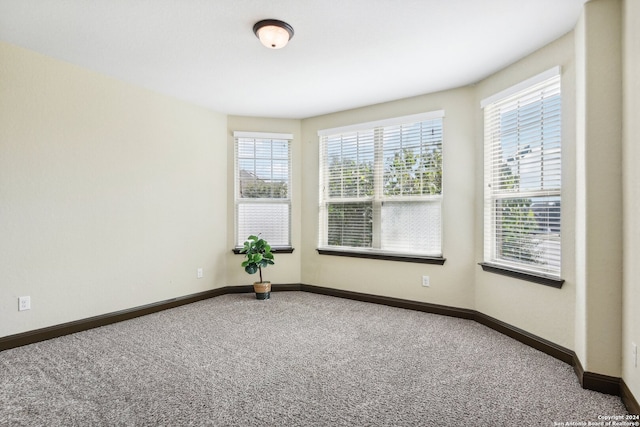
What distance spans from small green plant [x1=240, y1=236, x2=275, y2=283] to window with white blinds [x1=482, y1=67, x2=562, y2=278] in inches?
105

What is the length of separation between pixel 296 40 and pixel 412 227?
2489 mm

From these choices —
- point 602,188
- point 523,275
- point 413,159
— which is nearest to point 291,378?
point 523,275

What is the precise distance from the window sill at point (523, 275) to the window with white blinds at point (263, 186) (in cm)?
272

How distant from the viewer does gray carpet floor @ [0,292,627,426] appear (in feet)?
6.09

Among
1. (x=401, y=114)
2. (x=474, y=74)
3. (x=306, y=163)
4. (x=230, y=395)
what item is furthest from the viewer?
(x=306, y=163)

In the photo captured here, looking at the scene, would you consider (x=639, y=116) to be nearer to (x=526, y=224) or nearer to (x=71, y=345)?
(x=526, y=224)

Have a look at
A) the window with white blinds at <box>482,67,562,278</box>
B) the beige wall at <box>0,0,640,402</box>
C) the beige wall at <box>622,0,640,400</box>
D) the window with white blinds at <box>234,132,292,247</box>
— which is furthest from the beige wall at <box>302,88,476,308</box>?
the beige wall at <box>622,0,640,400</box>

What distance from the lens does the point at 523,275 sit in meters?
2.90

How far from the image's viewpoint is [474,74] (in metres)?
3.33

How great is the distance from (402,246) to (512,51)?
232 cm

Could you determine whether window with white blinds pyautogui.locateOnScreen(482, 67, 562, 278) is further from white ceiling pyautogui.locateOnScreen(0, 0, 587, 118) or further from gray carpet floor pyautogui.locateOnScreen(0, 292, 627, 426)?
gray carpet floor pyautogui.locateOnScreen(0, 292, 627, 426)

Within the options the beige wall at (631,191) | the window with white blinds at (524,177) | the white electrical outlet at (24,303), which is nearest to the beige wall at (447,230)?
the window with white blinds at (524,177)

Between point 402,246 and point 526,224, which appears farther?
point 402,246

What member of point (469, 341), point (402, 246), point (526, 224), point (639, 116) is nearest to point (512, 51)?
point (639, 116)
